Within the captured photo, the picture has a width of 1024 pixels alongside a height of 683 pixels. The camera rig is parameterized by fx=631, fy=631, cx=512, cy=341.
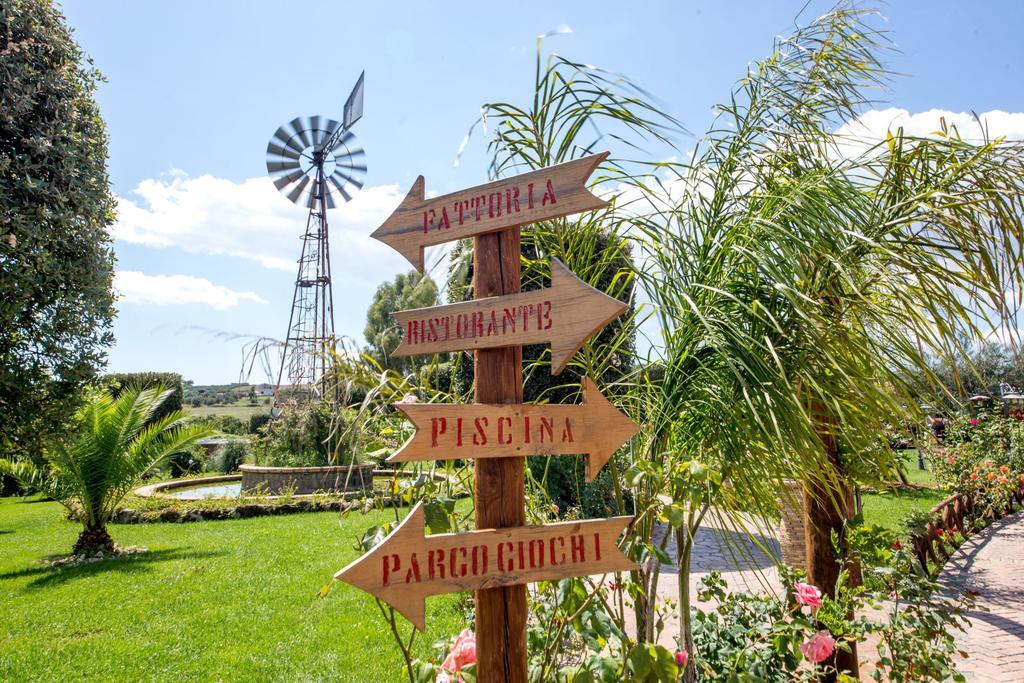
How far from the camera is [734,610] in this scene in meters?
2.98

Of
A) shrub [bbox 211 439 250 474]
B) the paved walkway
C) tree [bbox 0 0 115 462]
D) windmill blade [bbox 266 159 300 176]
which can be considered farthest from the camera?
windmill blade [bbox 266 159 300 176]

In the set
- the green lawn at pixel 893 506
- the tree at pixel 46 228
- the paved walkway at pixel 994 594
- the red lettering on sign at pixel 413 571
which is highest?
the tree at pixel 46 228

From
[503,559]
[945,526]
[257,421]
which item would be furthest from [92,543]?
[257,421]

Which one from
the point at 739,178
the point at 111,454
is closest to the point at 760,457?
the point at 739,178

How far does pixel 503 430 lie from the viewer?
5.90 ft

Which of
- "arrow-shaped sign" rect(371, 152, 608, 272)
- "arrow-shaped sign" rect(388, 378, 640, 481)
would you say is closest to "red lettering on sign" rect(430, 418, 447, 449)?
"arrow-shaped sign" rect(388, 378, 640, 481)

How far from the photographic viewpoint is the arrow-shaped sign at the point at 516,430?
5.70 ft

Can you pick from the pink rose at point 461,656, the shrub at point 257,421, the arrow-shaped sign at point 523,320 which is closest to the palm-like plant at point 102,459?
the pink rose at point 461,656

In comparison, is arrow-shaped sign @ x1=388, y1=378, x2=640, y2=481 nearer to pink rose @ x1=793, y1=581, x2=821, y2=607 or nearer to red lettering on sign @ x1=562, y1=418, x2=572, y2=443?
red lettering on sign @ x1=562, y1=418, x2=572, y2=443

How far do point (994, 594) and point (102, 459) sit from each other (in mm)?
8400

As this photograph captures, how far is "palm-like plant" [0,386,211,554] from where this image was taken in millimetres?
6441

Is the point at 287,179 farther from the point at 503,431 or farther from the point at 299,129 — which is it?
the point at 503,431

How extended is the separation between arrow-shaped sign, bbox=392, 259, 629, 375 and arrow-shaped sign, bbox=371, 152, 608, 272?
8.1 inches

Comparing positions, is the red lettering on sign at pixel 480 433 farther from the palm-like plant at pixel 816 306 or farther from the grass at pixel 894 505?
the grass at pixel 894 505
